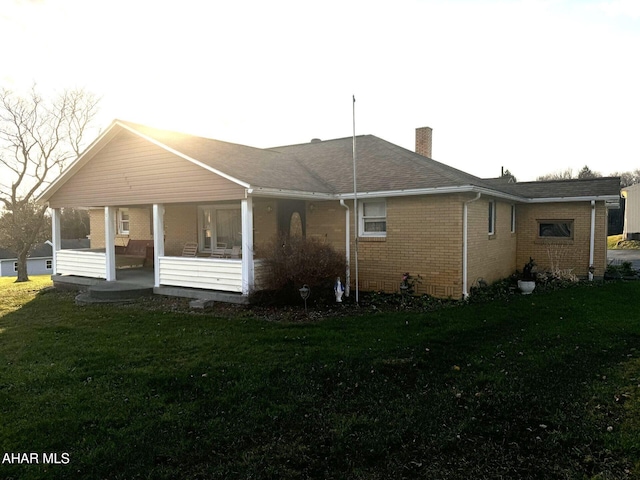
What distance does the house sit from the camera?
36.8 feet

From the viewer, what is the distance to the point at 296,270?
10.2 metres

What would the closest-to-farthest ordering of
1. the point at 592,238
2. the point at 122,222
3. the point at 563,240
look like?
the point at 592,238
the point at 563,240
the point at 122,222

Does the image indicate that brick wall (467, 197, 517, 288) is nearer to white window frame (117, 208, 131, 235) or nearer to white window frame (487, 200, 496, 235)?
white window frame (487, 200, 496, 235)

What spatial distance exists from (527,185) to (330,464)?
16.8 metres

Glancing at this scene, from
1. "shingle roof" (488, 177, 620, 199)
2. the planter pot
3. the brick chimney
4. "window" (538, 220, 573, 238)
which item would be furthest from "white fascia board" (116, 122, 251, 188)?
"window" (538, 220, 573, 238)

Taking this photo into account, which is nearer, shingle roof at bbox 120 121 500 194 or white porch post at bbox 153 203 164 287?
shingle roof at bbox 120 121 500 194

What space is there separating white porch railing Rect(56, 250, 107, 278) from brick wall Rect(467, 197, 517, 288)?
11235 millimetres

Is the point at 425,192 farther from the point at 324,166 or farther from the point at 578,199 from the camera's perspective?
the point at 578,199

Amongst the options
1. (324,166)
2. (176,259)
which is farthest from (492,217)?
(176,259)

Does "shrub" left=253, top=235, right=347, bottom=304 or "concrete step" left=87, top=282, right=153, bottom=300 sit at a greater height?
"shrub" left=253, top=235, right=347, bottom=304

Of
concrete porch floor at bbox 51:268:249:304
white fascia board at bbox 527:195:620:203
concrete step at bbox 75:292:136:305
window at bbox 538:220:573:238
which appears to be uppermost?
white fascia board at bbox 527:195:620:203

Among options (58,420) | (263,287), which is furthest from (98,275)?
(58,420)

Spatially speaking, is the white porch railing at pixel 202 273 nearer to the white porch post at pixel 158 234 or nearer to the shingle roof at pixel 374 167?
the white porch post at pixel 158 234

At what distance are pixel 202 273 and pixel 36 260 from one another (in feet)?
183
